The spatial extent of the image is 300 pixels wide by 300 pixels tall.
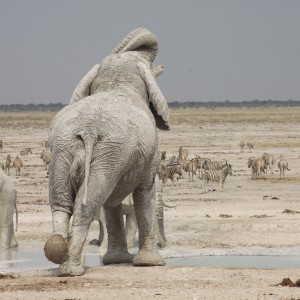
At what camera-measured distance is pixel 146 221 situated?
9664 mm

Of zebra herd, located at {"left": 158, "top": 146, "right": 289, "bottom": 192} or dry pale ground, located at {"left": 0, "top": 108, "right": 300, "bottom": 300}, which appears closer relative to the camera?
dry pale ground, located at {"left": 0, "top": 108, "right": 300, "bottom": 300}

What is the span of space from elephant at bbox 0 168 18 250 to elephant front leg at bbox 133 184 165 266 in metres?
3.01

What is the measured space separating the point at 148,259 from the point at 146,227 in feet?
1.13

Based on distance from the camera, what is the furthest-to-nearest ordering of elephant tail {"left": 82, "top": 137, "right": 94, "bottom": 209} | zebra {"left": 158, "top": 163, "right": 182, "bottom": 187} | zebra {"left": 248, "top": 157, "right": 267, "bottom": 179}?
zebra {"left": 248, "top": 157, "right": 267, "bottom": 179} < zebra {"left": 158, "top": 163, "right": 182, "bottom": 187} < elephant tail {"left": 82, "top": 137, "right": 94, "bottom": 209}

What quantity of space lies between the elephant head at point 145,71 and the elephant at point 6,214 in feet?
9.48

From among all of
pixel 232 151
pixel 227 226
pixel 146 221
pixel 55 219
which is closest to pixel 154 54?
pixel 146 221

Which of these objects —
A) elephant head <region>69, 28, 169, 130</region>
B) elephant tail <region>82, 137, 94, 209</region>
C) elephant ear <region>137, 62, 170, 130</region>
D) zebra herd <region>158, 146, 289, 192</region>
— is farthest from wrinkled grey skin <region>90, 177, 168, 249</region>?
zebra herd <region>158, 146, 289, 192</region>

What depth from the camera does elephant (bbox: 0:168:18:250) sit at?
12297mm

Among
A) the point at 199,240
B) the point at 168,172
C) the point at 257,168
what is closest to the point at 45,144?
the point at 257,168

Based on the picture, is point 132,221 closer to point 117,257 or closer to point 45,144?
point 117,257

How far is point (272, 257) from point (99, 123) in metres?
3.16

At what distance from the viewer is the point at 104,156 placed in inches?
345

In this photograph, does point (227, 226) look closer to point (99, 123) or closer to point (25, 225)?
point (25, 225)

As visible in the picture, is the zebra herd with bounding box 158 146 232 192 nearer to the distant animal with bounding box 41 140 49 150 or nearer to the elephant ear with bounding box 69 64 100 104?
the elephant ear with bounding box 69 64 100 104
